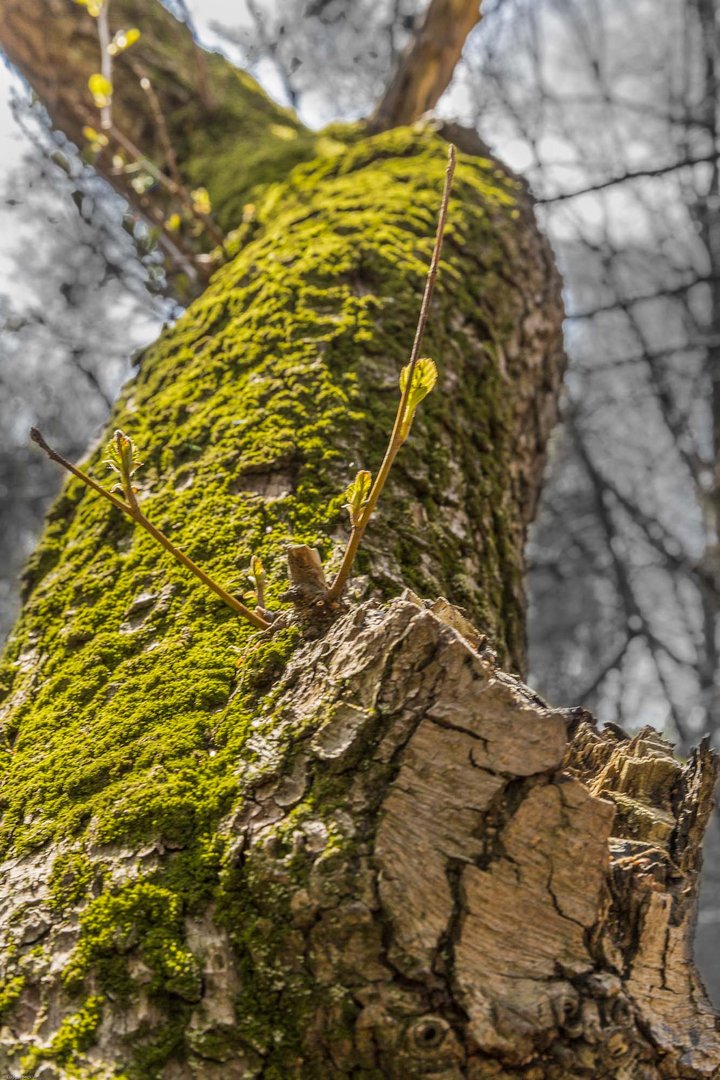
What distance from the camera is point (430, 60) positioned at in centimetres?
418

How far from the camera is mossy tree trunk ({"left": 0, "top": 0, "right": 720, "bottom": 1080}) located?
918mm

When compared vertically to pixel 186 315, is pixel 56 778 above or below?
below

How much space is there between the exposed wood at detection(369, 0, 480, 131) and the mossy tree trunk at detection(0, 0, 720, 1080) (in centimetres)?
281

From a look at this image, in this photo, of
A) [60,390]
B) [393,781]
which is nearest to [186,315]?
[393,781]

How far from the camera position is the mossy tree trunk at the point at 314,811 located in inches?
36.1

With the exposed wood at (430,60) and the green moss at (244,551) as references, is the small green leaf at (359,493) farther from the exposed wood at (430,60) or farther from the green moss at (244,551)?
the exposed wood at (430,60)

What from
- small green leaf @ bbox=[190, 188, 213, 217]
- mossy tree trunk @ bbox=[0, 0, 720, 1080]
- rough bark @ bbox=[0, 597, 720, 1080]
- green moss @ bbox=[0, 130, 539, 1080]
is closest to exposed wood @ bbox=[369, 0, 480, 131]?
small green leaf @ bbox=[190, 188, 213, 217]

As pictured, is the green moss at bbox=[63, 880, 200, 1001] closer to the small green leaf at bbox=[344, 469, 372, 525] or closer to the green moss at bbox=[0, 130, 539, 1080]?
the green moss at bbox=[0, 130, 539, 1080]

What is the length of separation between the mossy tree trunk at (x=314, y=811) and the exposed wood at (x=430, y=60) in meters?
2.81

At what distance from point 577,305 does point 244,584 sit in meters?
9.02

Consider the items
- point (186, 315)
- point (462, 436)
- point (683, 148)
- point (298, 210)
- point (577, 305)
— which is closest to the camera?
point (462, 436)

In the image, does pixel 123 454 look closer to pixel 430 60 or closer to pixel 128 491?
pixel 128 491

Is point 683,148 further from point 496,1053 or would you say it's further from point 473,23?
point 496,1053

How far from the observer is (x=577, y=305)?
953 centimetres
